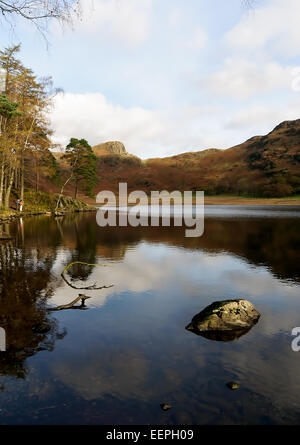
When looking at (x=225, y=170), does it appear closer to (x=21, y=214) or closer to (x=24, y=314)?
(x=21, y=214)

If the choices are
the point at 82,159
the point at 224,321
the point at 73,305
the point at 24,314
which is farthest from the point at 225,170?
the point at 24,314

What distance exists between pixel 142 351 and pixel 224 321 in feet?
6.91

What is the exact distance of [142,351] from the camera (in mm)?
5438

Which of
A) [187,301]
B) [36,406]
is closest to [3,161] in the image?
[187,301]

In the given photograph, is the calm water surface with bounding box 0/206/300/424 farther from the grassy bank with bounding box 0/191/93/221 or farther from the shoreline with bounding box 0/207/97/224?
the grassy bank with bounding box 0/191/93/221

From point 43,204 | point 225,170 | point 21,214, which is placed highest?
point 225,170

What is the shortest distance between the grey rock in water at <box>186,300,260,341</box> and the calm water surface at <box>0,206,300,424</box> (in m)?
0.22

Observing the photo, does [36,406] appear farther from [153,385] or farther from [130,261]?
[130,261]

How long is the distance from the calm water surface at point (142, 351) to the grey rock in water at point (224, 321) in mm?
219

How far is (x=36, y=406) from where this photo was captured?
398 cm

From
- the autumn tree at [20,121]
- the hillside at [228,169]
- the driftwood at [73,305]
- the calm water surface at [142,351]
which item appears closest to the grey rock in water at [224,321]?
the calm water surface at [142,351]

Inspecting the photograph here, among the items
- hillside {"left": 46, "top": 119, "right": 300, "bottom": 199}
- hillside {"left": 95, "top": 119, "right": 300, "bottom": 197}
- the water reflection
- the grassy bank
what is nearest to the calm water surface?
the water reflection

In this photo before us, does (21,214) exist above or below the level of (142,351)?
above

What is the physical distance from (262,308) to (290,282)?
2.96m
